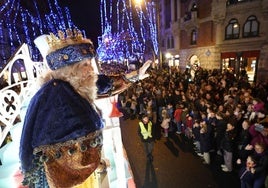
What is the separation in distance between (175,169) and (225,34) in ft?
62.2

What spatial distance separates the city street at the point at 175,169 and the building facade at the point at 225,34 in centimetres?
1387

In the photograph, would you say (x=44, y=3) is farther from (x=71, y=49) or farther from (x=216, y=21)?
(x=71, y=49)

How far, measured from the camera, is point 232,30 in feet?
69.9

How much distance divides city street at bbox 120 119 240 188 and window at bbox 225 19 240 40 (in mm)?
16147

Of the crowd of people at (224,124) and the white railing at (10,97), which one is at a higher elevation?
the white railing at (10,97)

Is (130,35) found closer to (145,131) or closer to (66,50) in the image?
(145,131)

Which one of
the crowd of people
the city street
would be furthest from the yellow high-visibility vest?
the crowd of people

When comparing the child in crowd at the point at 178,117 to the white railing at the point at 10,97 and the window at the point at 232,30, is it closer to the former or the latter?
the white railing at the point at 10,97

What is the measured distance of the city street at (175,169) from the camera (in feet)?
19.8

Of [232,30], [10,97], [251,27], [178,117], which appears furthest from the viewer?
[232,30]

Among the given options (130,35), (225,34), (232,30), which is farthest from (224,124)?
(130,35)

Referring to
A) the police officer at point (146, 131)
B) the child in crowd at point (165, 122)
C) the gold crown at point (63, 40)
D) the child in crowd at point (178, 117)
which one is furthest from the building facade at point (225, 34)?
the gold crown at point (63, 40)

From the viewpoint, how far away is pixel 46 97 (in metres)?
1.76

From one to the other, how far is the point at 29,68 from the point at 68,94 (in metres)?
2.89
